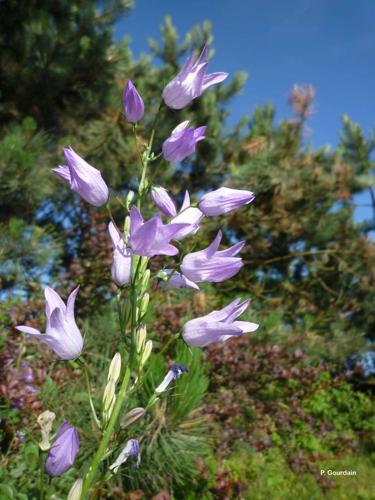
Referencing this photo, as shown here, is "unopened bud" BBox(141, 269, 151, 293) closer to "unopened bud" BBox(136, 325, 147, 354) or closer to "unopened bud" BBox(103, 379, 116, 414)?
"unopened bud" BBox(136, 325, 147, 354)

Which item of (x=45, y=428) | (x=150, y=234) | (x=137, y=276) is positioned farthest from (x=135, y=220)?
(x=45, y=428)

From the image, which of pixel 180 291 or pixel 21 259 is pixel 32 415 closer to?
pixel 180 291

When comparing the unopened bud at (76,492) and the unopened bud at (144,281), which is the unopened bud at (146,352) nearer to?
the unopened bud at (144,281)

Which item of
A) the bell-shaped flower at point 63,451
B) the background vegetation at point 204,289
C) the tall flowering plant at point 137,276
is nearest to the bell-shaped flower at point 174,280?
the tall flowering plant at point 137,276

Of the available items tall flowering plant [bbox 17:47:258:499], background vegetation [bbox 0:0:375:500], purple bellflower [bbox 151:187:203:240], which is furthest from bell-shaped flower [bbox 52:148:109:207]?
background vegetation [bbox 0:0:375:500]

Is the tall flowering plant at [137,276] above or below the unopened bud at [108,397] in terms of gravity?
above

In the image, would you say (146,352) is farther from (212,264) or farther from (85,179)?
(85,179)

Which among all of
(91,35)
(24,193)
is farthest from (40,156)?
(91,35)
